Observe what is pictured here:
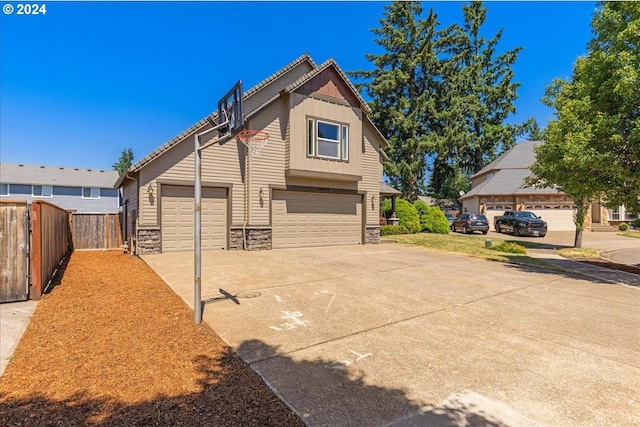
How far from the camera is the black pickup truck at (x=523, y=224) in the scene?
23047 millimetres

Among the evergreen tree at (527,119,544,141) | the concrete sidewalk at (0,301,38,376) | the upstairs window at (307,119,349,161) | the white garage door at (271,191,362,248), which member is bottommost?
the concrete sidewalk at (0,301,38,376)

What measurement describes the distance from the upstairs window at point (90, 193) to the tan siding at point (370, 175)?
30.7 m

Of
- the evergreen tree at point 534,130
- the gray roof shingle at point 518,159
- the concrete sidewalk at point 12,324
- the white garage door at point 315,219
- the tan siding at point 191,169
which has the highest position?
the evergreen tree at point 534,130

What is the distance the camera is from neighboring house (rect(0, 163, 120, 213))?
102 feet

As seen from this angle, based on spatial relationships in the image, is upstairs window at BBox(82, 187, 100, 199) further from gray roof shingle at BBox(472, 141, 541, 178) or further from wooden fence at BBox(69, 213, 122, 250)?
gray roof shingle at BBox(472, 141, 541, 178)

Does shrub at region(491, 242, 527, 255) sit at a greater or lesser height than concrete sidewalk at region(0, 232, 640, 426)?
greater

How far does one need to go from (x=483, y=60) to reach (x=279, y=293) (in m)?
45.2

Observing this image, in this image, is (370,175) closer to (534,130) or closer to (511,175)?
(511,175)

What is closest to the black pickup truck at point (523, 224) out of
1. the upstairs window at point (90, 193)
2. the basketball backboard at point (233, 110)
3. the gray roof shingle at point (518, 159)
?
the gray roof shingle at point (518, 159)

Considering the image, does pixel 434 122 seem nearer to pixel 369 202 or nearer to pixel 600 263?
pixel 369 202

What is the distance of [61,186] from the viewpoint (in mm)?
32344

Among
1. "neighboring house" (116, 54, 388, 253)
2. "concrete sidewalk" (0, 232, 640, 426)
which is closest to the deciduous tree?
"concrete sidewalk" (0, 232, 640, 426)

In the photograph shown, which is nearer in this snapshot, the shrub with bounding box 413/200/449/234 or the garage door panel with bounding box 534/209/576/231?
the shrub with bounding box 413/200/449/234

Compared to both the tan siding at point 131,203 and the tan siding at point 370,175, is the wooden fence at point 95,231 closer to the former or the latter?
the tan siding at point 131,203
